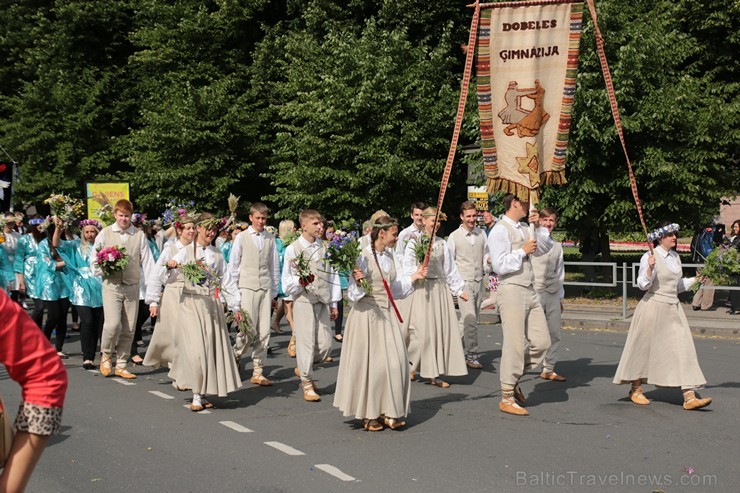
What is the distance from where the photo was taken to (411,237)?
38.0ft

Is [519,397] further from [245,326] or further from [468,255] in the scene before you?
[468,255]

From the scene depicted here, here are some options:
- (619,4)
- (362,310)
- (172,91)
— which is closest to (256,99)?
(172,91)

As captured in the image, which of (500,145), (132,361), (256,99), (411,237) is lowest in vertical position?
(132,361)

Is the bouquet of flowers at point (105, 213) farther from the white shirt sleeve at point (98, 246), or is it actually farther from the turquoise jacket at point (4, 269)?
the turquoise jacket at point (4, 269)

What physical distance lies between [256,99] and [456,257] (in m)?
19.7

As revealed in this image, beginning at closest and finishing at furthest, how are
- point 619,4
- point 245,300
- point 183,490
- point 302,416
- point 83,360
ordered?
point 183,490 → point 302,416 → point 245,300 → point 83,360 → point 619,4

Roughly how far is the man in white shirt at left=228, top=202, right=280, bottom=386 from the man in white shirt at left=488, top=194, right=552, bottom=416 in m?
3.20

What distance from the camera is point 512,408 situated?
9.07 metres

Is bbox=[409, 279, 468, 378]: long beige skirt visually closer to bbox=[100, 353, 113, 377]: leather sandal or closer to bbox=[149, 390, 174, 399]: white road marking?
bbox=[149, 390, 174, 399]: white road marking

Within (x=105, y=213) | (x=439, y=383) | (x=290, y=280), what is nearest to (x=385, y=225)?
(x=290, y=280)

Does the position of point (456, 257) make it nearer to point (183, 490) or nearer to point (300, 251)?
point (300, 251)

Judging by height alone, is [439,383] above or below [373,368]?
below

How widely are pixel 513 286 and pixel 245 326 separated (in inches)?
127

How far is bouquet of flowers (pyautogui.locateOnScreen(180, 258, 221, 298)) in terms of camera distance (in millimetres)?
9570
